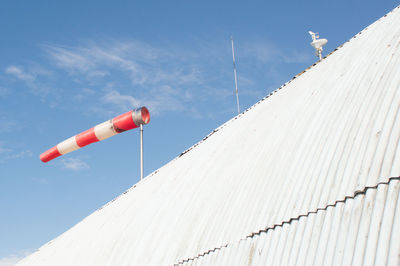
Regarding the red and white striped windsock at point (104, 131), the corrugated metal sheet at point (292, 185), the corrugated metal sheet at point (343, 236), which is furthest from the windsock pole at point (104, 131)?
the corrugated metal sheet at point (343, 236)

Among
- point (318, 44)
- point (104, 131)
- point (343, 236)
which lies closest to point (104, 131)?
point (104, 131)

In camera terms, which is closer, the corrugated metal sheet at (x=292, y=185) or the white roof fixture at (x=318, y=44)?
the corrugated metal sheet at (x=292, y=185)

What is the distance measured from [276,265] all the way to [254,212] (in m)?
1.27

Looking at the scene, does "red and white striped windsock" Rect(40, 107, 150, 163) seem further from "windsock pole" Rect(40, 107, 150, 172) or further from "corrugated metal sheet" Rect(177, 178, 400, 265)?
"corrugated metal sheet" Rect(177, 178, 400, 265)

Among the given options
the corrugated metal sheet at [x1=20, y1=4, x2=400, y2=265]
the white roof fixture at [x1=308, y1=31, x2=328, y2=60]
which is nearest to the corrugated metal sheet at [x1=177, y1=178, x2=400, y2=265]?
the corrugated metal sheet at [x1=20, y1=4, x2=400, y2=265]

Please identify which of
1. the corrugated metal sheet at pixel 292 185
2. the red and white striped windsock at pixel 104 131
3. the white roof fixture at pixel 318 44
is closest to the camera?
the corrugated metal sheet at pixel 292 185

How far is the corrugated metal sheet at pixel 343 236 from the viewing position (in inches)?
159

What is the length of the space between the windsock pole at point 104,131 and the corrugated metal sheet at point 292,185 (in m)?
5.51

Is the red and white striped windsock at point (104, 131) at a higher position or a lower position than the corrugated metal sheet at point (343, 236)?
higher

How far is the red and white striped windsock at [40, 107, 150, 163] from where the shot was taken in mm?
16484

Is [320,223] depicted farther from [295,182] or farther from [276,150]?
[276,150]

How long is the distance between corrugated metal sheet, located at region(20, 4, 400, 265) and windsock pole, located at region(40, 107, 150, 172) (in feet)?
18.1

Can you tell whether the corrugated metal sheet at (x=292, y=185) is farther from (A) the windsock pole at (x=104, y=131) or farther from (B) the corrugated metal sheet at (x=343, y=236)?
(A) the windsock pole at (x=104, y=131)

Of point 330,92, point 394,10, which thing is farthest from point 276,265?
point 394,10
